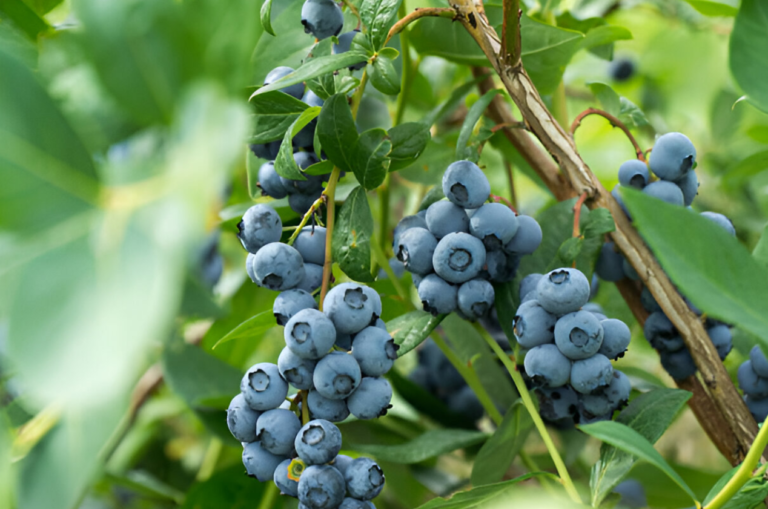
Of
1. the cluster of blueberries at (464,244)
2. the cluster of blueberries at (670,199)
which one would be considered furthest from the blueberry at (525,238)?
the cluster of blueberries at (670,199)

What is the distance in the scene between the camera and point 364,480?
50cm

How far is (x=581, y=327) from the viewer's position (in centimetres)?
55

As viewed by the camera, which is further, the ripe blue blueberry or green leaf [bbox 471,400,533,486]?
green leaf [bbox 471,400,533,486]

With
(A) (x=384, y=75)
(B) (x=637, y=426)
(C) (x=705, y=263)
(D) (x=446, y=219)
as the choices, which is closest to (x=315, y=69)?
(A) (x=384, y=75)

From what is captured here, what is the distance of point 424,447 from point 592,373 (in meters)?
0.25

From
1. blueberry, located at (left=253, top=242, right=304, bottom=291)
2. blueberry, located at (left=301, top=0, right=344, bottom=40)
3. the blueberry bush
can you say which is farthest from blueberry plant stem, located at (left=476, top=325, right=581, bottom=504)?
blueberry, located at (left=301, top=0, right=344, bottom=40)

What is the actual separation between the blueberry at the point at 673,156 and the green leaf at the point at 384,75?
278mm

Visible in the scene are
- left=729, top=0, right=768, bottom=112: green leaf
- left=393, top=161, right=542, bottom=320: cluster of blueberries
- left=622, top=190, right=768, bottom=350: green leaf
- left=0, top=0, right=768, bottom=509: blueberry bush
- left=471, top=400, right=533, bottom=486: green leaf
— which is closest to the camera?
left=0, top=0, right=768, bottom=509: blueberry bush

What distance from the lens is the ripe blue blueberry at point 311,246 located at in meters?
0.58

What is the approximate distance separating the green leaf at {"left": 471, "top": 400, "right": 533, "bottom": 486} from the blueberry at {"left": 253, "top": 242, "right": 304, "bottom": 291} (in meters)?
0.28

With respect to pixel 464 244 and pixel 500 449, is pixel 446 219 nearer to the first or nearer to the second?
pixel 464 244

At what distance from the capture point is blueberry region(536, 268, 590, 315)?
0.55 metres

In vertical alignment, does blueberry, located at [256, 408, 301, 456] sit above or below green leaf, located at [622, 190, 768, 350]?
below

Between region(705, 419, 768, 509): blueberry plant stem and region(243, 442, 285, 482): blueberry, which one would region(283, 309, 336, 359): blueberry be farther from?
region(705, 419, 768, 509): blueberry plant stem
